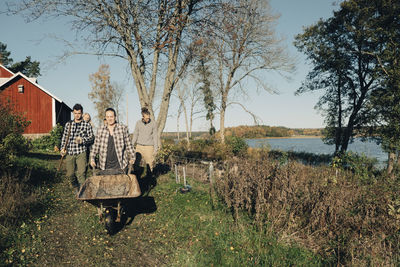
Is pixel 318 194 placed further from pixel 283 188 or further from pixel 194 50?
pixel 194 50

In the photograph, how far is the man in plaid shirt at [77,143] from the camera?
593 centimetres

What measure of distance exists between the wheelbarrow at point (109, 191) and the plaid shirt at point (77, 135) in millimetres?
1577

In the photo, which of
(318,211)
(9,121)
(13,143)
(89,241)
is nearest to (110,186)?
(89,241)

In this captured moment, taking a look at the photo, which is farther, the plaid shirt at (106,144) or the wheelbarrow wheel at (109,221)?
the plaid shirt at (106,144)

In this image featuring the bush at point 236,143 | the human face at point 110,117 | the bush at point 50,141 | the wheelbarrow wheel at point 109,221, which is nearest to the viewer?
the wheelbarrow wheel at point 109,221

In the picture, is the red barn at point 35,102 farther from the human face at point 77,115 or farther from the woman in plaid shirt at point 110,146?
the woman in plaid shirt at point 110,146

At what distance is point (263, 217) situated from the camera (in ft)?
15.7

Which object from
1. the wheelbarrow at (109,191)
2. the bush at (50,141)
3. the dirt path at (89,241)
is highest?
the bush at (50,141)

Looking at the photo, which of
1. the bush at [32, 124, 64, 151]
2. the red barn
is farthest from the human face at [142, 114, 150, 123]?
the red barn

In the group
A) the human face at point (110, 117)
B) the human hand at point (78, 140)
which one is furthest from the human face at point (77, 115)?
the human face at point (110, 117)

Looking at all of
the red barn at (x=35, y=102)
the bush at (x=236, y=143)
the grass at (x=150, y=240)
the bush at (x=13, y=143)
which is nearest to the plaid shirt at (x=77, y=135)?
the bush at (x=13, y=143)

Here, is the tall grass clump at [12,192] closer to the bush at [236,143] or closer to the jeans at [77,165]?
the jeans at [77,165]

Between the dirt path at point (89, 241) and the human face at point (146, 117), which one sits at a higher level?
the human face at point (146, 117)

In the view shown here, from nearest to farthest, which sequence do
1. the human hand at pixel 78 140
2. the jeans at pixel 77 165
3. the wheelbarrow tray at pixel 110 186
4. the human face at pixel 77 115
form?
1. the wheelbarrow tray at pixel 110 186
2. the human face at pixel 77 115
3. the human hand at pixel 78 140
4. the jeans at pixel 77 165
